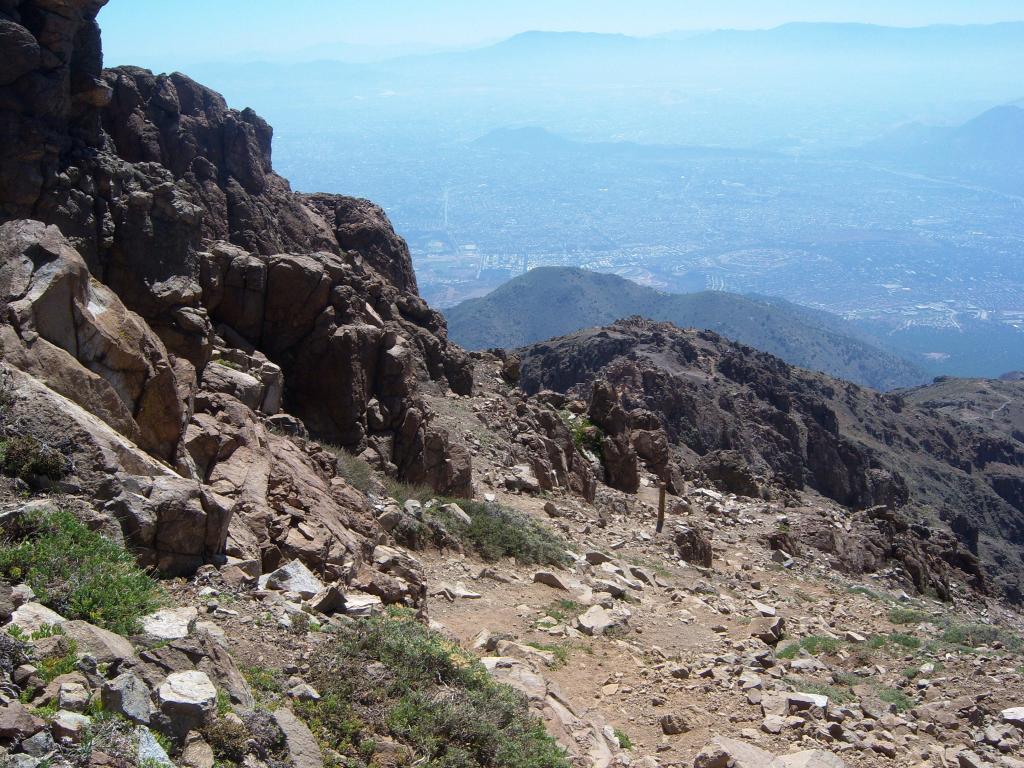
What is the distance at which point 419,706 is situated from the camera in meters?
6.76

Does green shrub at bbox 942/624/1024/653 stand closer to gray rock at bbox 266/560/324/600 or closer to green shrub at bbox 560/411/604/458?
gray rock at bbox 266/560/324/600

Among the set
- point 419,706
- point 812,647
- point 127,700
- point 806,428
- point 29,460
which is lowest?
point 806,428

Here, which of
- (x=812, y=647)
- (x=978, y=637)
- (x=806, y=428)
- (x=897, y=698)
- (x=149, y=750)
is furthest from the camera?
(x=806, y=428)

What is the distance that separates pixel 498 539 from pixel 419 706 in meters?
8.33

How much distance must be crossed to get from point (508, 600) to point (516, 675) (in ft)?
12.7

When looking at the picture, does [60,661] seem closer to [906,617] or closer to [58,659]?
[58,659]

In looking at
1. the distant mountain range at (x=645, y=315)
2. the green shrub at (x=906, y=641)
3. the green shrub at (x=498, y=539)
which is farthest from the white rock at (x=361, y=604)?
the distant mountain range at (x=645, y=315)

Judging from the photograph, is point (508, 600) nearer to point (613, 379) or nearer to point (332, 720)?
point (332, 720)

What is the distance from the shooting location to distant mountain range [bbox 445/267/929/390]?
136750 millimetres

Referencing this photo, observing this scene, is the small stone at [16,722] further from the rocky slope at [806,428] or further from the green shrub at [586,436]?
the rocky slope at [806,428]

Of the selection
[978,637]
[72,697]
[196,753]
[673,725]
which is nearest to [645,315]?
[978,637]

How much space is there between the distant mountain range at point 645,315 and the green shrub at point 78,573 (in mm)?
123479

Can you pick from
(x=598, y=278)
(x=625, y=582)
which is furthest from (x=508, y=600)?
(x=598, y=278)

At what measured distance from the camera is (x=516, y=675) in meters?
8.83
